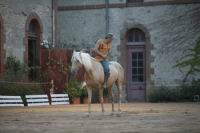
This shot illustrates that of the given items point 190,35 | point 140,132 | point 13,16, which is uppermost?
point 13,16

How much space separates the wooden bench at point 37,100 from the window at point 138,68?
5.98 meters

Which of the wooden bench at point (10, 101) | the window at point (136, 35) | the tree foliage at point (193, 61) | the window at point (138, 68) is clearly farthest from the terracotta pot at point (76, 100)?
the tree foliage at point (193, 61)

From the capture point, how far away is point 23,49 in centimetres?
2364

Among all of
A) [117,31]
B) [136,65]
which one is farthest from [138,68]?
[117,31]

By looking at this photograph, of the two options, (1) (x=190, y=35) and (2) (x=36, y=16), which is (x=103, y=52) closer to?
(1) (x=190, y=35)

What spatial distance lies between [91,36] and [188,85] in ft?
18.1

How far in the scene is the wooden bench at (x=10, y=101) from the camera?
20.3m

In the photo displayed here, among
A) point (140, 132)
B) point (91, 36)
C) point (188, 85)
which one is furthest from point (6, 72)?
point (140, 132)

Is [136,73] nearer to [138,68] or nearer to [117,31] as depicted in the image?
[138,68]

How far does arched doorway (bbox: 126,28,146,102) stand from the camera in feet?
86.8

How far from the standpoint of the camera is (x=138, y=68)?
26641 mm

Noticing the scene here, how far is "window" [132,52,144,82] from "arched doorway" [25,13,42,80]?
4829 mm

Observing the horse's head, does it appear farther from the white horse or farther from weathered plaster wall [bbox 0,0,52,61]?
weathered plaster wall [bbox 0,0,52,61]

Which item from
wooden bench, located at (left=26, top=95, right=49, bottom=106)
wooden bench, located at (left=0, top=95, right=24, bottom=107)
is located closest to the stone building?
wooden bench, located at (left=26, top=95, right=49, bottom=106)
